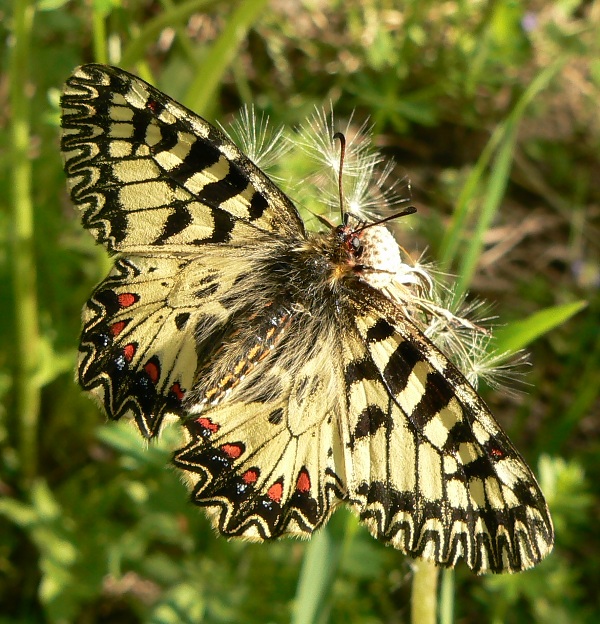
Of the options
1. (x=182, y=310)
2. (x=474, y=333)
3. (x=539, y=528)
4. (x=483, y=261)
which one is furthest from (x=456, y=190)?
(x=539, y=528)

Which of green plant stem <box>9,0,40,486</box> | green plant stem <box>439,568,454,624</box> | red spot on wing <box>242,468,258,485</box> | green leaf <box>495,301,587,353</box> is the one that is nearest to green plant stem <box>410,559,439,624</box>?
green plant stem <box>439,568,454,624</box>

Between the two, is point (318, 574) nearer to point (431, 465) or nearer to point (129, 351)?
point (431, 465)

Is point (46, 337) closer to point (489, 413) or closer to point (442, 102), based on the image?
point (489, 413)

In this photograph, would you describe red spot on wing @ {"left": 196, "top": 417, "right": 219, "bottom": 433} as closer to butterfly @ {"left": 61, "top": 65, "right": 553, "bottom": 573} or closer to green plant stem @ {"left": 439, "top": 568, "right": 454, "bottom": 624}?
butterfly @ {"left": 61, "top": 65, "right": 553, "bottom": 573}

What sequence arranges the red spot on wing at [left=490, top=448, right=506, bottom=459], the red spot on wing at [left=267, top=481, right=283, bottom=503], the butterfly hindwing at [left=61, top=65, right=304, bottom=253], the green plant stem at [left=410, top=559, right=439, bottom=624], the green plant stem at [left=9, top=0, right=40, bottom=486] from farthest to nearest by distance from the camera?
the green plant stem at [left=9, top=0, right=40, bottom=486] → the green plant stem at [left=410, top=559, right=439, bottom=624] → the red spot on wing at [left=267, top=481, right=283, bottom=503] → the butterfly hindwing at [left=61, top=65, right=304, bottom=253] → the red spot on wing at [left=490, top=448, right=506, bottom=459]

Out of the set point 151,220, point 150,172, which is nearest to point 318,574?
point 151,220

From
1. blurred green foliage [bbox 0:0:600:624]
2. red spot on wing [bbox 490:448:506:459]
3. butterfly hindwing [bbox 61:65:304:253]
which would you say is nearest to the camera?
red spot on wing [bbox 490:448:506:459]
